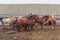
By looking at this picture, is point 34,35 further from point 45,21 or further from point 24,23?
point 45,21

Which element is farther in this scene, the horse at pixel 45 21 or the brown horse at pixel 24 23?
the horse at pixel 45 21

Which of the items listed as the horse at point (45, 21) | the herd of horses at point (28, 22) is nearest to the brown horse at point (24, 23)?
the herd of horses at point (28, 22)

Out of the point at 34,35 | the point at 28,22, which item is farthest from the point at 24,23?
the point at 34,35

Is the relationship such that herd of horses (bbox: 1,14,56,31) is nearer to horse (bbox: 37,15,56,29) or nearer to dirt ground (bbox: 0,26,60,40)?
horse (bbox: 37,15,56,29)

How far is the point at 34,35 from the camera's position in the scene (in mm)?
13352

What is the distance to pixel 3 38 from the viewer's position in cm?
1277

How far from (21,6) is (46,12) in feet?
6.74

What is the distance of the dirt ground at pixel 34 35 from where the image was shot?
501 inches

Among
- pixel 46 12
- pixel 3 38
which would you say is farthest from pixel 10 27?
pixel 46 12

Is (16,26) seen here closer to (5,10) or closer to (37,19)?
(37,19)

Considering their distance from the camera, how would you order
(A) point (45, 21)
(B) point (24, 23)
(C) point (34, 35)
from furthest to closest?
(A) point (45, 21), (B) point (24, 23), (C) point (34, 35)

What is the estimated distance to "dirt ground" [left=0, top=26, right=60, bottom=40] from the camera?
12727 mm

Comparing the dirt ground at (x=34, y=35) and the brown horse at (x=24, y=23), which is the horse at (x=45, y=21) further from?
the dirt ground at (x=34, y=35)

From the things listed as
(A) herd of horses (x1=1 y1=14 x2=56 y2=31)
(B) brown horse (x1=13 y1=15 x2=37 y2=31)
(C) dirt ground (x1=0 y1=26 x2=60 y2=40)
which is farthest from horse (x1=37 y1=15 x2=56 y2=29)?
(C) dirt ground (x1=0 y1=26 x2=60 y2=40)
